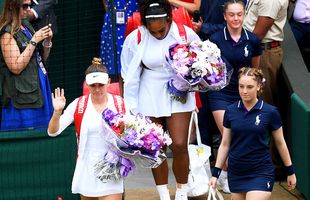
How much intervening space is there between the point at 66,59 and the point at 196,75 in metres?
3.06

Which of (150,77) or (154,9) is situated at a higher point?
(154,9)

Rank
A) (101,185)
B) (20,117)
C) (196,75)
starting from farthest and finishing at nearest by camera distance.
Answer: (20,117)
(196,75)
(101,185)

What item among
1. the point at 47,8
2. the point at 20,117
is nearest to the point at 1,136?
the point at 20,117

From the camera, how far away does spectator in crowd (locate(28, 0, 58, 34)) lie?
37.2 ft

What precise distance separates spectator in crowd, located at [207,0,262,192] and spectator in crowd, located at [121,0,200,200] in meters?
0.54

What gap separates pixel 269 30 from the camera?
11203 mm

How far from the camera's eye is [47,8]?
11.4 m

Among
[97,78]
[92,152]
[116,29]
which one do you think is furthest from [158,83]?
[116,29]

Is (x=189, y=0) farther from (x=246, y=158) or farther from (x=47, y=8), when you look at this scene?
(x=246, y=158)

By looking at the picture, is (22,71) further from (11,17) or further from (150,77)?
(150,77)

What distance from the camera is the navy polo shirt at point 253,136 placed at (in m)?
8.81

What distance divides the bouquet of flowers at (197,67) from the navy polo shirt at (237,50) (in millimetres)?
676

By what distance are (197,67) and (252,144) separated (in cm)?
123

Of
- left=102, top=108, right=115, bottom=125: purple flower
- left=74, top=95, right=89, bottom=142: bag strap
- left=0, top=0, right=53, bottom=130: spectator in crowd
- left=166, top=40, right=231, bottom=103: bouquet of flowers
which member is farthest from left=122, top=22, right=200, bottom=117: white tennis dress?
left=102, top=108, right=115, bottom=125: purple flower
